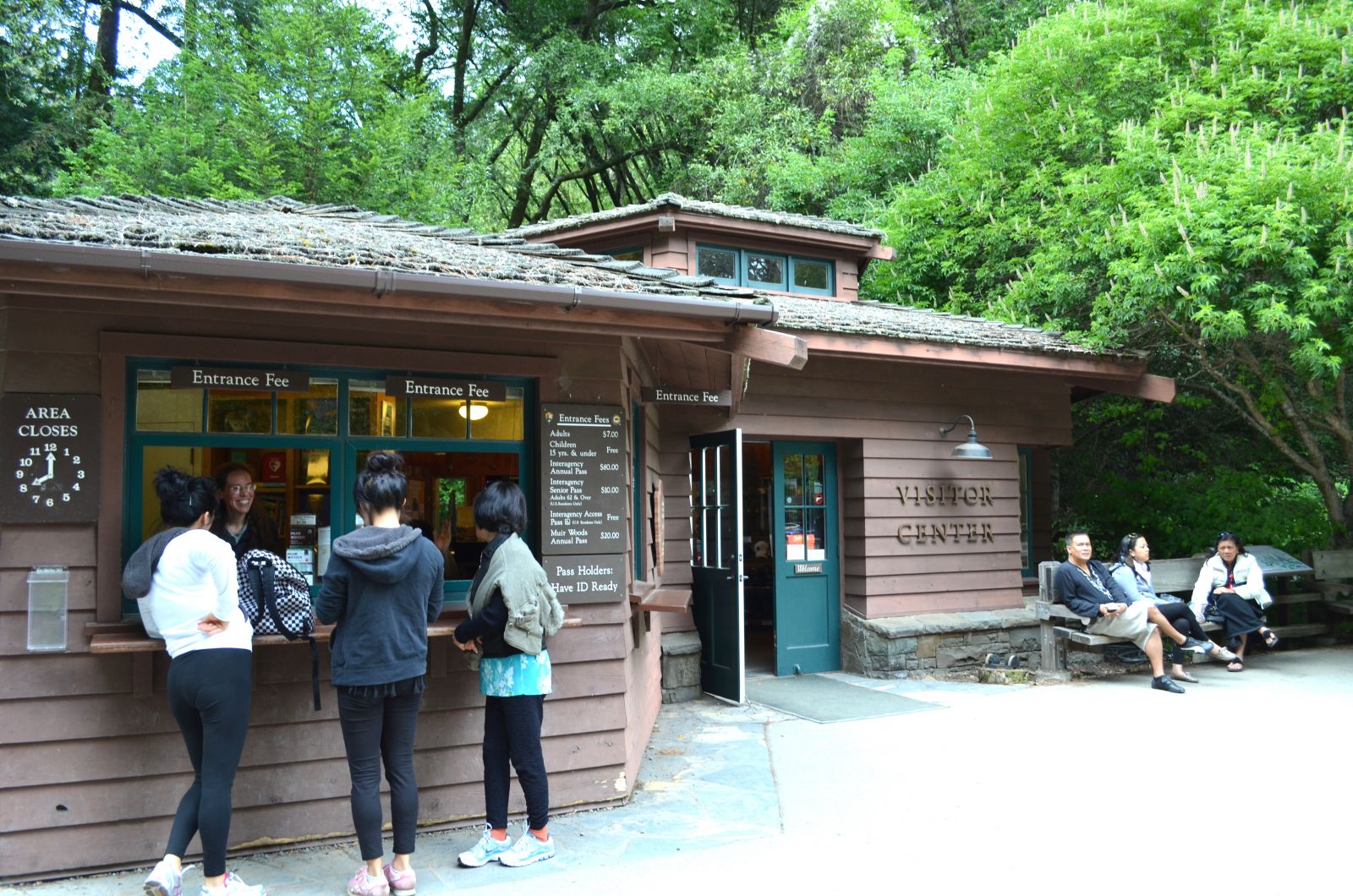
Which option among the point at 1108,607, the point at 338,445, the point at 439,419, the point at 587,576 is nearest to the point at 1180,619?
the point at 1108,607

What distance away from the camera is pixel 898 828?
16.7 ft

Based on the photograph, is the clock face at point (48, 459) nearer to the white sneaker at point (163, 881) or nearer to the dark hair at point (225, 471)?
the dark hair at point (225, 471)

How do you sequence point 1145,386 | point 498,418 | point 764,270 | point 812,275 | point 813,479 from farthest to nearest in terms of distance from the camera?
point 812,275 < point 764,270 < point 1145,386 < point 813,479 < point 498,418

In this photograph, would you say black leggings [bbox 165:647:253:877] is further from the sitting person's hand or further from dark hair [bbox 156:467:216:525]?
dark hair [bbox 156:467:216:525]

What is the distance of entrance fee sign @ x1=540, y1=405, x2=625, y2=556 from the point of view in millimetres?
5434

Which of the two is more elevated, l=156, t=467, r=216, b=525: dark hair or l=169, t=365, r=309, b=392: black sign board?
l=169, t=365, r=309, b=392: black sign board

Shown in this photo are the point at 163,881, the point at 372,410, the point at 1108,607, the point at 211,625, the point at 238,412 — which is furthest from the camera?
the point at 1108,607

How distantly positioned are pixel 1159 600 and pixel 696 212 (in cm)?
636

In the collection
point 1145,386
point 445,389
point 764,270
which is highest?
point 764,270

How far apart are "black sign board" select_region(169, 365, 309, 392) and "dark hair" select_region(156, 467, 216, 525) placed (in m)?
0.65

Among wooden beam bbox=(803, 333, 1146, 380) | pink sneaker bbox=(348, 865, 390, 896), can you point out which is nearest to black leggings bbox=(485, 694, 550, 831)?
pink sneaker bbox=(348, 865, 390, 896)

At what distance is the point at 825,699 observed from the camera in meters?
8.36

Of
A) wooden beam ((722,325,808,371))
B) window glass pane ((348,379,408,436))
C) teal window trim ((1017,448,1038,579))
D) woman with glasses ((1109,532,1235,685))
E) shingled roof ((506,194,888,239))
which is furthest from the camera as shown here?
teal window trim ((1017,448,1038,579))

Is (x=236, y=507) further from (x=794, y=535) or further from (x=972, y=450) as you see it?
(x=972, y=450)
